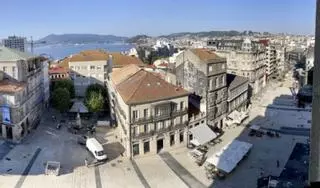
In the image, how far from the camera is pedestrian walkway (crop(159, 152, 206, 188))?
131ft

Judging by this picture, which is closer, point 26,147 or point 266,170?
point 266,170

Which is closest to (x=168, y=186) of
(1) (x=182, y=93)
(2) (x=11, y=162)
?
(1) (x=182, y=93)

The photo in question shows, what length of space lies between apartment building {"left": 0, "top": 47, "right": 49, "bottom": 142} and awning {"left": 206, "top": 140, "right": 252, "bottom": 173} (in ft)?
87.5

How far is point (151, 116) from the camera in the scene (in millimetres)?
47938

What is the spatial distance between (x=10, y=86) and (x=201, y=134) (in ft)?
89.4

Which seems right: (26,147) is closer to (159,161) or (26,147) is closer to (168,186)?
(159,161)

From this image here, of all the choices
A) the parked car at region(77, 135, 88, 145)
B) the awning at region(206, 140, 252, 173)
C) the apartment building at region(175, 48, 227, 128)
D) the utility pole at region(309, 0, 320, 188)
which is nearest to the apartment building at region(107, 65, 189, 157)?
the parked car at region(77, 135, 88, 145)

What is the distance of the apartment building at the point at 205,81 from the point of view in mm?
58125

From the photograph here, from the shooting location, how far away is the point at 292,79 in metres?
122

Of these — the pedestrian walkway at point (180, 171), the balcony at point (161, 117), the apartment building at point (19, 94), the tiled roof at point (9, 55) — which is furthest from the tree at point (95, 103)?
the pedestrian walkway at point (180, 171)

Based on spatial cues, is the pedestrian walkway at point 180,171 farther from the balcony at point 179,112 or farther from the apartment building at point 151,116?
the balcony at point 179,112

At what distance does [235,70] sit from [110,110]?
42.3 metres

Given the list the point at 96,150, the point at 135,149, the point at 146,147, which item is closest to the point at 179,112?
the point at 146,147

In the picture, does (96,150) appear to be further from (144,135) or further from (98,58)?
(98,58)
